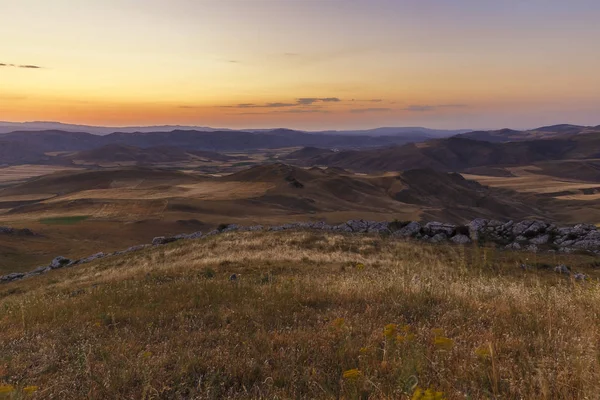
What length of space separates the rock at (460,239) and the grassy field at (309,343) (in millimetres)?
16980

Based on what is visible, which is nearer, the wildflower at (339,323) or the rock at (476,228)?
the wildflower at (339,323)

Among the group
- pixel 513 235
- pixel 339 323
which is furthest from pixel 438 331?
pixel 513 235

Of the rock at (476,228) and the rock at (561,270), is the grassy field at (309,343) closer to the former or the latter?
the rock at (561,270)

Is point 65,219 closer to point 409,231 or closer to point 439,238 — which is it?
point 409,231

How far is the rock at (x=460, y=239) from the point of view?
24.3 metres

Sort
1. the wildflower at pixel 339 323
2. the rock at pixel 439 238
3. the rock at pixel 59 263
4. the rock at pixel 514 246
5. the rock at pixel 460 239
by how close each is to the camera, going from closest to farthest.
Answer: the wildflower at pixel 339 323 < the rock at pixel 514 246 < the rock at pixel 460 239 < the rock at pixel 439 238 < the rock at pixel 59 263

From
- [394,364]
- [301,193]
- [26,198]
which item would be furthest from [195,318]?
[26,198]

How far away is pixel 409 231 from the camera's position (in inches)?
1093

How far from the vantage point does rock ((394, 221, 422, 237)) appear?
27.1 metres

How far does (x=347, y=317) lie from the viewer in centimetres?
635

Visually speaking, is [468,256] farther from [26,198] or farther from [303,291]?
[26,198]

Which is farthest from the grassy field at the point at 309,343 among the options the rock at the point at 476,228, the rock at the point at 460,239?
the rock at the point at 476,228

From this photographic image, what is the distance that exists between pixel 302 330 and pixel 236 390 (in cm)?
180

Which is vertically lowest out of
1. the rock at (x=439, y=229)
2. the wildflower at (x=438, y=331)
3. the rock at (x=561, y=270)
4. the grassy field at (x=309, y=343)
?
the rock at (x=439, y=229)
